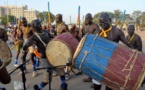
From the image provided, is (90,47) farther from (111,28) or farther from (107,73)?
(111,28)

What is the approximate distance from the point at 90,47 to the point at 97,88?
42.4 inches

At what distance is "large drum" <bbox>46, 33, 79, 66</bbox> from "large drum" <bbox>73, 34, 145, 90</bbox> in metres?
0.73

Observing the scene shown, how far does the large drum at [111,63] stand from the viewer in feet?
8.88

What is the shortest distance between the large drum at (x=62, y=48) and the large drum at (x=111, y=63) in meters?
0.73

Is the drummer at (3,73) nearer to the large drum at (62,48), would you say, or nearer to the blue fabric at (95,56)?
the blue fabric at (95,56)

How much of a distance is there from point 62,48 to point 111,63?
116 centimetres

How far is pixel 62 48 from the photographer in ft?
12.1

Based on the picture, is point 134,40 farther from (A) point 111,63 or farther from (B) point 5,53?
(B) point 5,53

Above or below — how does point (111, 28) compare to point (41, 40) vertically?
above

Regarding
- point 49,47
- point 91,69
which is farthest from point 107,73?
point 49,47

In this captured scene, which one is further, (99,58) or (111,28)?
(111,28)

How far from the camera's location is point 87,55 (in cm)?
286

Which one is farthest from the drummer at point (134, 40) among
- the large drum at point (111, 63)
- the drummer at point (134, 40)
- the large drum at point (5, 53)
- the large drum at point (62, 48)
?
the large drum at point (5, 53)

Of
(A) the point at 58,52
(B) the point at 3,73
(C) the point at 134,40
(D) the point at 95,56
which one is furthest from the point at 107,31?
(B) the point at 3,73
